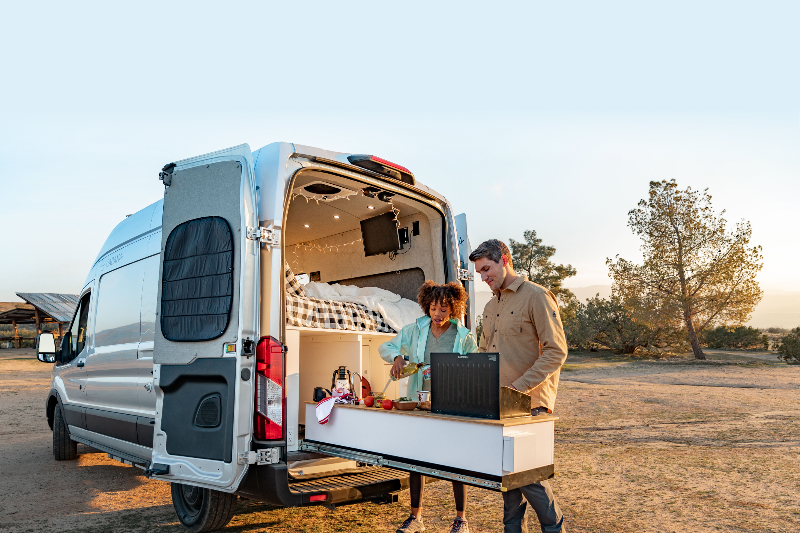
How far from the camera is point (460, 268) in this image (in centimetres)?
520

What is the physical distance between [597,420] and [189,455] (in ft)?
25.8

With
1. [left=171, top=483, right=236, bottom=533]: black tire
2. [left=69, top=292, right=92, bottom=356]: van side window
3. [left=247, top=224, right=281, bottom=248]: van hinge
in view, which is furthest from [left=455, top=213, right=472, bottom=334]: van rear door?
[left=69, top=292, right=92, bottom=356]: van side window

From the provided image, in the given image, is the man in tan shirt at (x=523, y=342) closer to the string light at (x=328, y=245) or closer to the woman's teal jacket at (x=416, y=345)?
the woman's teal jacket at (x=416, y=345)

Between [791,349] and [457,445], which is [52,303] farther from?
[791,349]

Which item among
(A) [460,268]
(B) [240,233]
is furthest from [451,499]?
(B) [240,233]

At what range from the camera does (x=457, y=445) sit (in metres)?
2.77

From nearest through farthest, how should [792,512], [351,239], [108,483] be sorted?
[792,512] < [108,483] < [351,239]

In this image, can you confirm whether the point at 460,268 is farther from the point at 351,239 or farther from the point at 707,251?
the point at 707,251

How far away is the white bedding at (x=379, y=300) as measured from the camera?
5.30 m

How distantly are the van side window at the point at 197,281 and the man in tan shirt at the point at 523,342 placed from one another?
1535mm

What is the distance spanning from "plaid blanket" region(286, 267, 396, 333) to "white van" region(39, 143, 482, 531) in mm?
13

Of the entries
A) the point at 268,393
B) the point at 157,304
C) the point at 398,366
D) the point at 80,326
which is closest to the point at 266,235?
the point at 268,393

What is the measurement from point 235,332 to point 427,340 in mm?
1386

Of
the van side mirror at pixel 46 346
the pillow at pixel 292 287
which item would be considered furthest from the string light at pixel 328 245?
the van side mirror at pixel 46 346
